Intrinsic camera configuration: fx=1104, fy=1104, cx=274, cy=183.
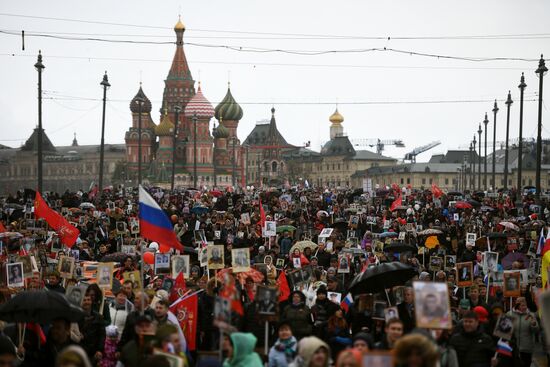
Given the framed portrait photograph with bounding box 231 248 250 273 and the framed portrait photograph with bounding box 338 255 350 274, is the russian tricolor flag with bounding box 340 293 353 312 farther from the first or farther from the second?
the framed portrait photograph with bounding box 338 255 350 274

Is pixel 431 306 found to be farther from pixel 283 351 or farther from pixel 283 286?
pixel 283 286

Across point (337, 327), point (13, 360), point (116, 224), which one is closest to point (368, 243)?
point (116, 224)

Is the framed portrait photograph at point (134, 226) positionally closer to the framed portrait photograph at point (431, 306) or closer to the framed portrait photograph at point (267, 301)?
the framed portrait photograph at point (267, 301)

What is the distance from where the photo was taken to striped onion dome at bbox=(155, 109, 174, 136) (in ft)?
428

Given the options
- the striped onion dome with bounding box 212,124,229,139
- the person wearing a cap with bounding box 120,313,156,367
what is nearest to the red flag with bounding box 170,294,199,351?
the person wearing a cap with bounding box 120,313,156,367

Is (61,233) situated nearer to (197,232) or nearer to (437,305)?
(197,232)

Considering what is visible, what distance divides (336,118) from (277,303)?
602ft

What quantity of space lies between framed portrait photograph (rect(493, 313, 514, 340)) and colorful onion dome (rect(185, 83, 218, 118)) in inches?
4698

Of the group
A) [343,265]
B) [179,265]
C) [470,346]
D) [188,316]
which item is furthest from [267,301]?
[343,265]

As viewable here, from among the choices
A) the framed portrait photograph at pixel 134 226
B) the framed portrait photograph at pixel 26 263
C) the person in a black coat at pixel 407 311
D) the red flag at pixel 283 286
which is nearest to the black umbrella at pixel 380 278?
the person in a black coat at pixel 407 311

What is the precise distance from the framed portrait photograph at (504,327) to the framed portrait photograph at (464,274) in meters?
3.88

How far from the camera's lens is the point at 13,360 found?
337 inches

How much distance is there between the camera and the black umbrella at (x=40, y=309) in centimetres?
1038

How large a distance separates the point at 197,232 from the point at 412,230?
5865 mm
